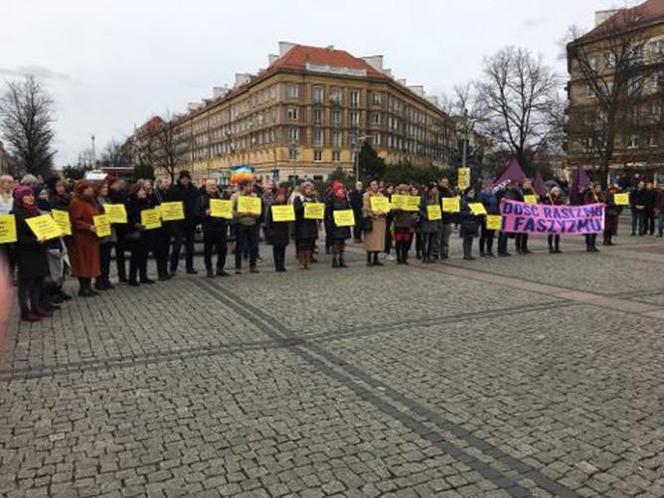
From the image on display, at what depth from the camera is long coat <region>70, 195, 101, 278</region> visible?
10.6 m

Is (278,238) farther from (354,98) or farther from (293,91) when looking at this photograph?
(354,98)

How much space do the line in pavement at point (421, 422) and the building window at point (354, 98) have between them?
105 m

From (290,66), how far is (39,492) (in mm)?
103999

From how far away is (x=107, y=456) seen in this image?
14.1 ft

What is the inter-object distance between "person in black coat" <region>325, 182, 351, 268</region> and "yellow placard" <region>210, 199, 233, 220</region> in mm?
2565

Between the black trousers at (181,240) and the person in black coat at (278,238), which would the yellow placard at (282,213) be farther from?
the black trousers at (181,240)

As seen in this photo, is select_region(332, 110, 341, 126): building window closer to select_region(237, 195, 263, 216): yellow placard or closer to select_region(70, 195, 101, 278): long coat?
select_region(237, 195, 263, 216): yellow placard

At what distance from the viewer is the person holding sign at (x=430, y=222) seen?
15.0 meters

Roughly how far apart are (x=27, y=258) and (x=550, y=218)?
1415 centimetres

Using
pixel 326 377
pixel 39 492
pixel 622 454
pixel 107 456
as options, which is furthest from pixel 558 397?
pixel 39 492

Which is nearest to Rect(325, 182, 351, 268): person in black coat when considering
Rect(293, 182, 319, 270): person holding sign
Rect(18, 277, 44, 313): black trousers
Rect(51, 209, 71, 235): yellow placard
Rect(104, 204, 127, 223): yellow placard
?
Rect(293, 182, 319, 270): person holding sign

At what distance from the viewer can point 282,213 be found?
539 inches

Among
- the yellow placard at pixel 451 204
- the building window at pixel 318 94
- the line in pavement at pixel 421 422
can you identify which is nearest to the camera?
the line in pavement at pixel 421 422

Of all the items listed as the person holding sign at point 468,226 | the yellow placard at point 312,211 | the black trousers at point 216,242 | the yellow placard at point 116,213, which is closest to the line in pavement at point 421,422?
the yellow placard at point 116,213
